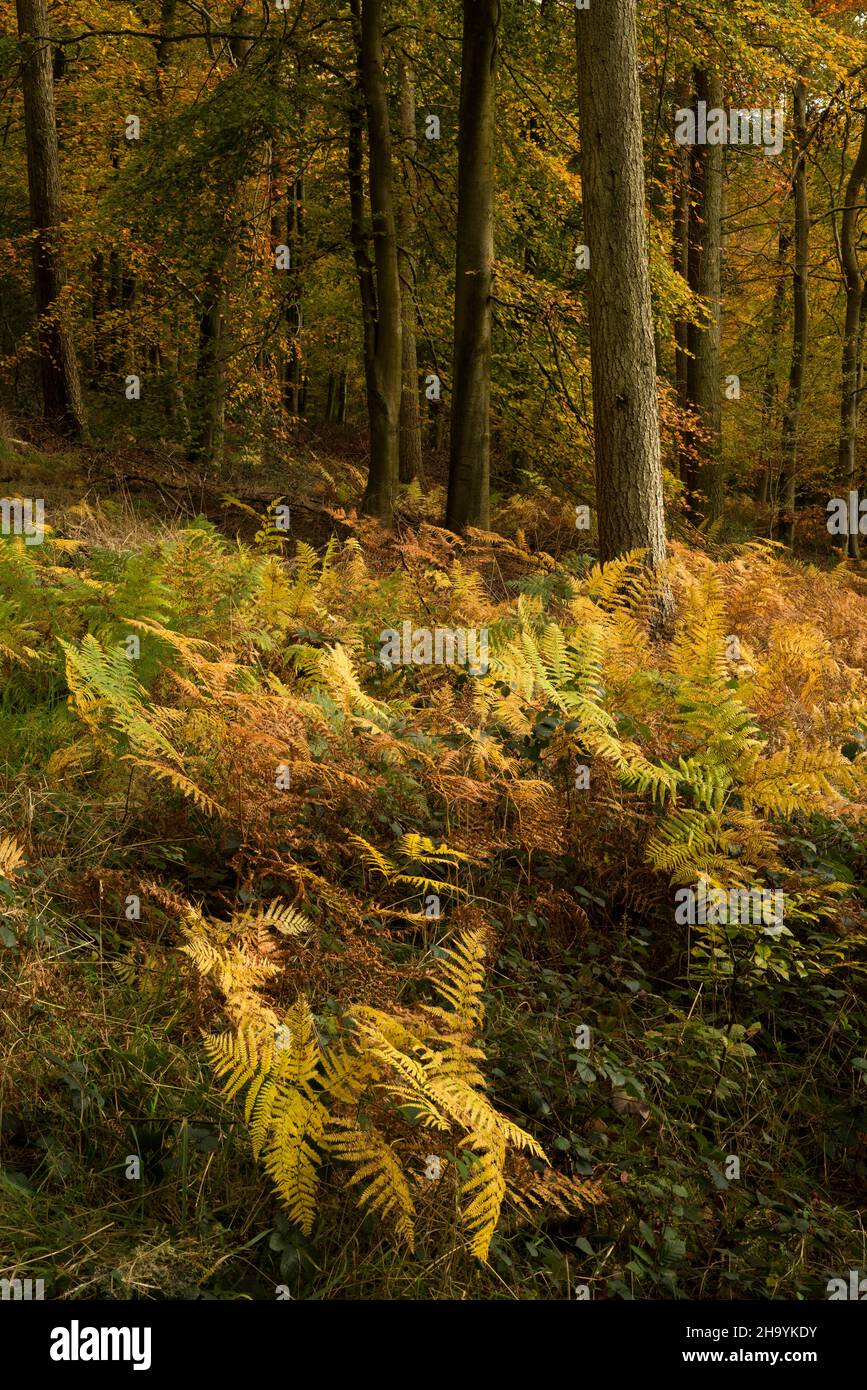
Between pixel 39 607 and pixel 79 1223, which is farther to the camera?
pixel 39 607

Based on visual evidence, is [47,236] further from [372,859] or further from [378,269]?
[372,859]

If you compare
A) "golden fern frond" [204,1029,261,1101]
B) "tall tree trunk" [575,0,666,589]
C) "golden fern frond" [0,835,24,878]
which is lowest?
"golden fern frond" [204,1029,261,1101]

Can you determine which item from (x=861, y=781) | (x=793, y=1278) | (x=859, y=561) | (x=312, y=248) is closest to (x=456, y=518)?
(x=312, y=248)

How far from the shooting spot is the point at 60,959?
3137 millimetres

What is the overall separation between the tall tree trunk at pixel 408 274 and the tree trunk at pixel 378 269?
2.34ft

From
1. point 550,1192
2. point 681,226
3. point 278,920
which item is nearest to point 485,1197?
point 550,1192

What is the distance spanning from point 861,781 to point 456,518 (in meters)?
6.15

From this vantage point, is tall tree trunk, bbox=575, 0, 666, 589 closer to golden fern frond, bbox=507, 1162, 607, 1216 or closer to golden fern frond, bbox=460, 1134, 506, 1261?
golden fern frond, bbox=507, 1162, 607, 1216

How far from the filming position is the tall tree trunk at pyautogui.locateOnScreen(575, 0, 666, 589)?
655cm

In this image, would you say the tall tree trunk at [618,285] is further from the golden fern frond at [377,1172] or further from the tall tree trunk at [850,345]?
the tall tree trunk at [850,345]

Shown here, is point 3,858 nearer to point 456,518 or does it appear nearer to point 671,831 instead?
point 671,831

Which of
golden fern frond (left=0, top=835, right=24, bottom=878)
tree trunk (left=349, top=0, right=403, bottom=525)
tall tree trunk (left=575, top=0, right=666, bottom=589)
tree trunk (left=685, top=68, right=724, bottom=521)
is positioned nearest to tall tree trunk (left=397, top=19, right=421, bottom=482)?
tree trunk (left=349, top=0, right=403, bottom=525)

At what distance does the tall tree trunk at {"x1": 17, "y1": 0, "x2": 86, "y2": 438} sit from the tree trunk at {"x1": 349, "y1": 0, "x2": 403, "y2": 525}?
4302 millimetres

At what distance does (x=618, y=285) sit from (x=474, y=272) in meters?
2.96
